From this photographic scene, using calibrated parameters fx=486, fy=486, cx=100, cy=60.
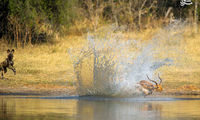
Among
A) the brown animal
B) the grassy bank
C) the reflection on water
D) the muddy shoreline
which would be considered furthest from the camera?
the grassy bank

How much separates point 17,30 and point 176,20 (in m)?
10.3

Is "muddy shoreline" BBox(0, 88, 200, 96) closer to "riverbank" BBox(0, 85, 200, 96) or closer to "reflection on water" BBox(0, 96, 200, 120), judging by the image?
"riverbank" BBox(0, 85, 200, 96)

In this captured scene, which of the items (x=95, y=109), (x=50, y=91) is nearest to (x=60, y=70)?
(x=50, y=91)

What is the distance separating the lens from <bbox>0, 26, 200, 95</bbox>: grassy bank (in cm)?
1558

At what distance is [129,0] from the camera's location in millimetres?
34312

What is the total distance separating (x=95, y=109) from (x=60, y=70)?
9.05 meters

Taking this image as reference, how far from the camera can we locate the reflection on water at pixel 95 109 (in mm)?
9383

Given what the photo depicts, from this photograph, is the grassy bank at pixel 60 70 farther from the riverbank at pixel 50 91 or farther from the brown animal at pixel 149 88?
the brown animal at pixel 149 88

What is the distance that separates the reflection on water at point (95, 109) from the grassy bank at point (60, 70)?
2790 mm

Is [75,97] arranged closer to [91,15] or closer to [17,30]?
[17,30]

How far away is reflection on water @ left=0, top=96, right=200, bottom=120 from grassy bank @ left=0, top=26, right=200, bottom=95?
→ 110 inches

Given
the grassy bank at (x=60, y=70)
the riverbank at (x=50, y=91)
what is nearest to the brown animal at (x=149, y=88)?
the riverbank at (x=50, y=91)

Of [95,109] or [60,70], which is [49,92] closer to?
[95,109]

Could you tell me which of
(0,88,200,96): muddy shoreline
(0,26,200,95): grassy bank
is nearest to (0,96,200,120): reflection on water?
(0,88,200,96): muddy shoreline
